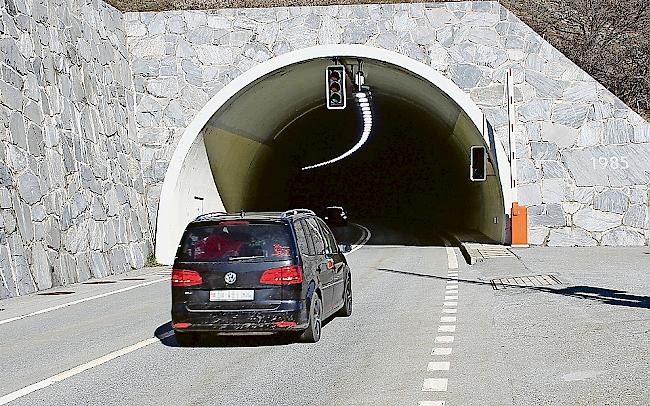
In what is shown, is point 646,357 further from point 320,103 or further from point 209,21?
point 320,103

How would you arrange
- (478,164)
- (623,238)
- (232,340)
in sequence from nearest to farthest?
(232,340), (623,238), (478,164)

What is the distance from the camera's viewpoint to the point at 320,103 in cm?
4159

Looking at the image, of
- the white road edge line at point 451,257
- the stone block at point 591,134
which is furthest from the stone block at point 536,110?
the white road edge line at point 451,257

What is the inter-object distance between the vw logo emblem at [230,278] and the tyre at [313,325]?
975 mm

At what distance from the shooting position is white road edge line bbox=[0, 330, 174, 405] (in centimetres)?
980

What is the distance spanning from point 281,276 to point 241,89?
1801 centimetres

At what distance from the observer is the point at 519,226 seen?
30172 mm

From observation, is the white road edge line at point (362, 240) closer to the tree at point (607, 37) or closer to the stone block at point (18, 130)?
the tree at point (607, 37)

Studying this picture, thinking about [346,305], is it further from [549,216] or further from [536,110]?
[536,110]

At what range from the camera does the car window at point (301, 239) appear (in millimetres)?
13172

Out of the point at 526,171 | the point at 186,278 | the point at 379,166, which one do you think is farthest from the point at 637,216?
the point at 379,166

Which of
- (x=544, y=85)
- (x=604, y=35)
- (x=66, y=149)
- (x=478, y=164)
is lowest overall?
(x=478, y=164)

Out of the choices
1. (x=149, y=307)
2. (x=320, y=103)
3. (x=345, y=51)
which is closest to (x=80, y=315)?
(x=149, y=307)

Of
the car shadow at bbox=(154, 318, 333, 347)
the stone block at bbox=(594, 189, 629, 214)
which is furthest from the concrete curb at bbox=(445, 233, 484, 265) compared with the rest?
the car shadow at bbox=(154, 318, 333, 347)
